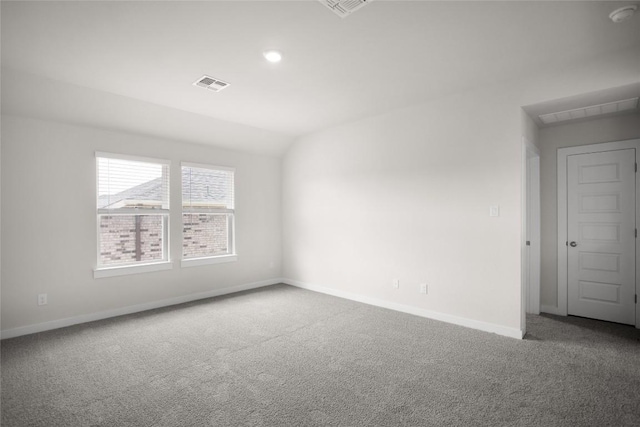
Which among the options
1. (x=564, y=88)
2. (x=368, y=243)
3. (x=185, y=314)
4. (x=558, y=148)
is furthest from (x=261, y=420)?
(x=558, y=148)

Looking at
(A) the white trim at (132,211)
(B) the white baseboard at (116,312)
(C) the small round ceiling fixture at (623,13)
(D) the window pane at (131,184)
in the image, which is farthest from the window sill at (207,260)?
(C) the small round ceiling fixture at (623,13)

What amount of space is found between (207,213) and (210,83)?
7.46 ft

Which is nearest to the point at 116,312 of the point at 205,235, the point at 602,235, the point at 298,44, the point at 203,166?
the point at 205,235

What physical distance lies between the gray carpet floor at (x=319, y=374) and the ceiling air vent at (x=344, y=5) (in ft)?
8.92

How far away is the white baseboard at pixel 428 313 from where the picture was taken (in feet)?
11.2

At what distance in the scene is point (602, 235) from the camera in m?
3.90

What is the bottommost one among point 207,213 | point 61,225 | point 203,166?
point 61,225

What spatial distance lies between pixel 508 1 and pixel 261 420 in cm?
319

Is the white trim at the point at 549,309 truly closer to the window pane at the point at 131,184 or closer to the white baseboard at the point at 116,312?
the white baseboard at the point at 116,312

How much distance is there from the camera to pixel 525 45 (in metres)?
2.70

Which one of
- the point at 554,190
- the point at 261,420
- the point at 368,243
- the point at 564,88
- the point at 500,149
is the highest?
the point at 564,88

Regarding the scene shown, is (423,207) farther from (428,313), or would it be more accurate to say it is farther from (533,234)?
(533,234)

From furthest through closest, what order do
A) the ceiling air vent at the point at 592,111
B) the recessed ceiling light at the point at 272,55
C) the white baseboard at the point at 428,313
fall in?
1. the white baseboard at the point at 428,313
2. the ceiling air vent at the point at 592,111
3. the recessed ceiling light at the point at 272,55

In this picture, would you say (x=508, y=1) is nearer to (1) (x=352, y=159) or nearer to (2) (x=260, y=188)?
(1) (x=352, y=159)
